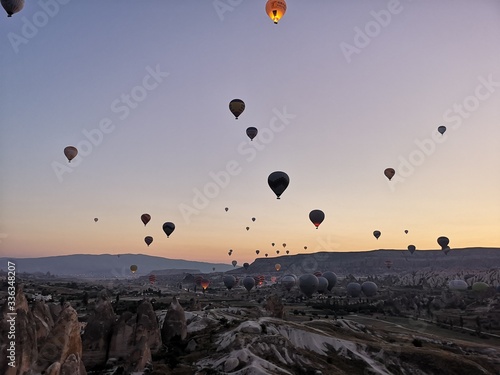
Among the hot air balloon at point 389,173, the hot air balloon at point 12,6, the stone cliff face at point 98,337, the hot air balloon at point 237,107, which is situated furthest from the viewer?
the hot air balloon at point 389,173

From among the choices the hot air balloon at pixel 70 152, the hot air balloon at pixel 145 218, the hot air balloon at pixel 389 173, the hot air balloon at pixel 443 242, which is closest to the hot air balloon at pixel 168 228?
the hot air balloon at pixel 145 218

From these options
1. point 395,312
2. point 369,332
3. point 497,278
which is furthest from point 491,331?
point 497,278

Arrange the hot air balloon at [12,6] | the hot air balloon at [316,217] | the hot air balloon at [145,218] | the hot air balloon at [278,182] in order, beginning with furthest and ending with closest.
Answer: the hot air balloon at [145,218] < the hot air balloon at [316,217] < the hot air balloon at [278,182] < the hot air balloon at [12,6]

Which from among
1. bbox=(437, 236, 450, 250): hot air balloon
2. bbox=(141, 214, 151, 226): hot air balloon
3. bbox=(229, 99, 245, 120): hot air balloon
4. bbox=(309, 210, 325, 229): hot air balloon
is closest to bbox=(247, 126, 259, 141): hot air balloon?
bbox=(229, 99, 245, 120): hot air balloon

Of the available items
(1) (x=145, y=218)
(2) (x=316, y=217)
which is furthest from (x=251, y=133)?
(1) (x=145, y=218)

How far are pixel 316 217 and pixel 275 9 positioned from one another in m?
33.2

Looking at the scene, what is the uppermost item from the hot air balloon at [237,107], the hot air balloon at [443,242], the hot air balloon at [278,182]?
the hot air balloon at [237,107]

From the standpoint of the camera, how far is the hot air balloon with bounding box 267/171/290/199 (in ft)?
169

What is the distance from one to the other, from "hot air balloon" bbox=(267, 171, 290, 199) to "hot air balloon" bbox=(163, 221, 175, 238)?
80.7 feet

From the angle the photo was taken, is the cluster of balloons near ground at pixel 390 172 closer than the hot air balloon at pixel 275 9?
No

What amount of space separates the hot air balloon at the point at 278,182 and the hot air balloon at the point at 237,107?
9.32m

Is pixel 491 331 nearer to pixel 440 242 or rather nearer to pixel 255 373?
pixel 440 242

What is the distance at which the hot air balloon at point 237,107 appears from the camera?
172 feet

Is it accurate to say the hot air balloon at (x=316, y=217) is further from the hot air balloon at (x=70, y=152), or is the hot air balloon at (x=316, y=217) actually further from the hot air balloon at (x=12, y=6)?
the hot air balloon at (x=12, y=6)
